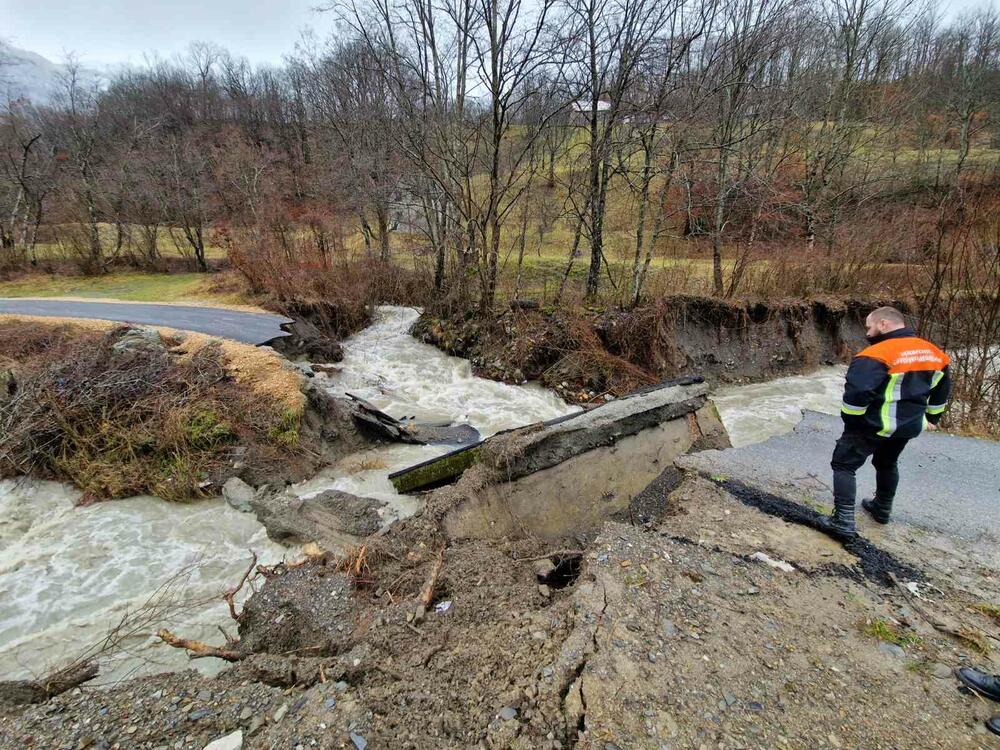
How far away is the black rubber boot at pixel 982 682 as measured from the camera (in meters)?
2.23

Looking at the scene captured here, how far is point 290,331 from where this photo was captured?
39.9ft

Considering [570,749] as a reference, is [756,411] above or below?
below

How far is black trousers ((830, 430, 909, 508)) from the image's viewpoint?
12.1 feet

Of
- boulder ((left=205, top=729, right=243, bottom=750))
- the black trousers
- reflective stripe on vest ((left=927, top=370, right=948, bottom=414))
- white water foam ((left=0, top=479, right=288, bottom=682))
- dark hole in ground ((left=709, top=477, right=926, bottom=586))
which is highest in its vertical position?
reflective stripe on vest ((left=927, top=370, right=948, bottom=414))

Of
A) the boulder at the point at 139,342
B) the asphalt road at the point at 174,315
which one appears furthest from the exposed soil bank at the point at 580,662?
the asphalt road at the point at 174,315

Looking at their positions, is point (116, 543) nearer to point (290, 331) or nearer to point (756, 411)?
point (290, 331)

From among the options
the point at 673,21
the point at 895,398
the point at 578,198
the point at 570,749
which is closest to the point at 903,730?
the point at 570,749

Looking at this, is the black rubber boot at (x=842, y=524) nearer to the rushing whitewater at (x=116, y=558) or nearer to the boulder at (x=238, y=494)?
the rushing whitewater at (x=116, y=558)

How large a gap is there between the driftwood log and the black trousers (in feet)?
18.6

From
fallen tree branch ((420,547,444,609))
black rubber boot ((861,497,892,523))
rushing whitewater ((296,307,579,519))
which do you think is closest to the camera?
fallen tree branch ((420,547,444,609))

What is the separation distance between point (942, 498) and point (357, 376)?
10.8m

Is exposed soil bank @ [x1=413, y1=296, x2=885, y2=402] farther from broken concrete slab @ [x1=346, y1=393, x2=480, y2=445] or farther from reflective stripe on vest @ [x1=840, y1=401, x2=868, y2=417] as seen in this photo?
reflective stripe on vest @ [x1=840, y1=401, x2=868, y2=417]

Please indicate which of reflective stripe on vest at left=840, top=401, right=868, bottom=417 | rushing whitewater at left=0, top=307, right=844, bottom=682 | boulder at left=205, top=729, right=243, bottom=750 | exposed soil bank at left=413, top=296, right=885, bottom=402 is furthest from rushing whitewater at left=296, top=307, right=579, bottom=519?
reflective stripe on vest at left=840, top=401, right=868, bottom=417

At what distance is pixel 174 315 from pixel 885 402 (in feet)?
49.0
